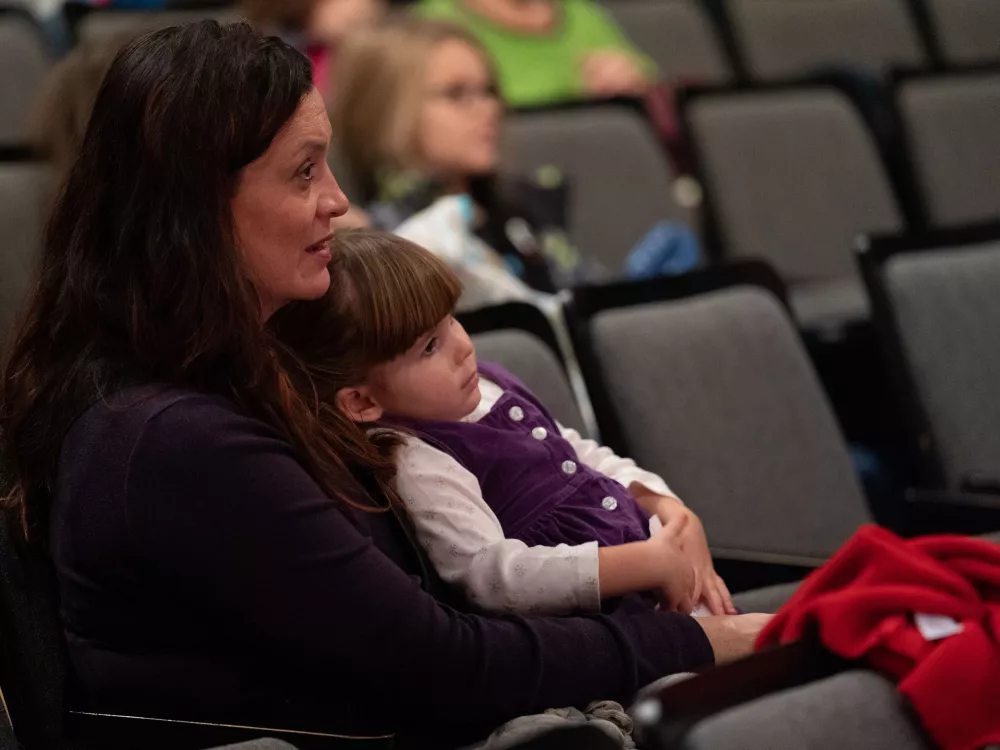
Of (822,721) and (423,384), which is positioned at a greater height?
(423,384)

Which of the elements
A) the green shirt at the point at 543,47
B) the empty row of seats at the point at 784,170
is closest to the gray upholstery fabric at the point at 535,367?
the empty row of seats at the point at 784,170

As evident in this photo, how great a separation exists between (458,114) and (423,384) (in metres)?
1.21

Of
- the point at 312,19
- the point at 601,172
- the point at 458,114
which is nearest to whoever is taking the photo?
the point at 458,114

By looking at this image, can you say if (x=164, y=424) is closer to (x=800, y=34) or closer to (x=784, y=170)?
(x=784, y=170)

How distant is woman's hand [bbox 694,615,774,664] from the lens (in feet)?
3.78

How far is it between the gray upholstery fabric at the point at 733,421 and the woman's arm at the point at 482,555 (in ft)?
1.46

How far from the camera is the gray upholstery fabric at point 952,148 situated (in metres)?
2.86

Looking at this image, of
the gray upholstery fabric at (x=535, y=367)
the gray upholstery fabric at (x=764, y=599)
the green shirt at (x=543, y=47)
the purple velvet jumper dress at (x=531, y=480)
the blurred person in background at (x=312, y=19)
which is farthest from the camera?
the green shirt at (x=543, y=47)

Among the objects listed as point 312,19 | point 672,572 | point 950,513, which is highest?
point 312,19

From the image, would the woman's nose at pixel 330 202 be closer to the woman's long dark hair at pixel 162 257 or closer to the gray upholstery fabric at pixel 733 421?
the woman's long dark hair at pixel 162 257

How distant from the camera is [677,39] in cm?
355

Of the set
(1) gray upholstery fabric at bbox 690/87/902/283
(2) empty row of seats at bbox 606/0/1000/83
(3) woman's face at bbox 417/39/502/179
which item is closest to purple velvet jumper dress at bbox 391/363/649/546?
(3) woman's face at bbox 417/39/502/179

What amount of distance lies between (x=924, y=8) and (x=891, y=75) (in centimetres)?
112

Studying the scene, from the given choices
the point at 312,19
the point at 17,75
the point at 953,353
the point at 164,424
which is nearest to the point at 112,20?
the point at 17,75
